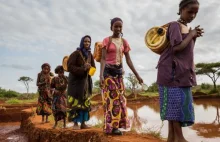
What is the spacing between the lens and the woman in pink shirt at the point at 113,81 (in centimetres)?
445

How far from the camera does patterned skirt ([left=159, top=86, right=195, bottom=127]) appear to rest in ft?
10.2

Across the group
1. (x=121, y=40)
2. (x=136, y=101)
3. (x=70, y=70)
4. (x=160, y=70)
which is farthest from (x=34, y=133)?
(x=136, y=101)

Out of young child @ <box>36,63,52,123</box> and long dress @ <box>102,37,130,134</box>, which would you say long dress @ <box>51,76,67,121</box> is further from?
long dress @ <box>102,37,130,134</box>

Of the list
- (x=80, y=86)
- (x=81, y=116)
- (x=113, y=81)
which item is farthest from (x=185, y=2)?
(x=81, y=116)

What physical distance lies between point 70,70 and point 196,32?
10.8 feet

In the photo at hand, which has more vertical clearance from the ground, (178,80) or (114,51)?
(114,51)

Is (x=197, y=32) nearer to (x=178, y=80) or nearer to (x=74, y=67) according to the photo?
(x=178, y=80)

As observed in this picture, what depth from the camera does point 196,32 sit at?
3.08 meters

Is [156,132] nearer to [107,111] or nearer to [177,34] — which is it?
[107,111]

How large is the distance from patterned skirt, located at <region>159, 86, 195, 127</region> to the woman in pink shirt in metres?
1.29

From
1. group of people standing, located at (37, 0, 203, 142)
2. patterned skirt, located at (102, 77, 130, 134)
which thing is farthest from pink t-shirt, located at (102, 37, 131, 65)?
patterned skirt, located at (102, 77, 130, 134)

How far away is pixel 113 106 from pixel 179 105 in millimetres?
1524

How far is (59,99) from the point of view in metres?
6.56

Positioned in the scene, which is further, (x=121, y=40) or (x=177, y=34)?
(x=121, y=40)
